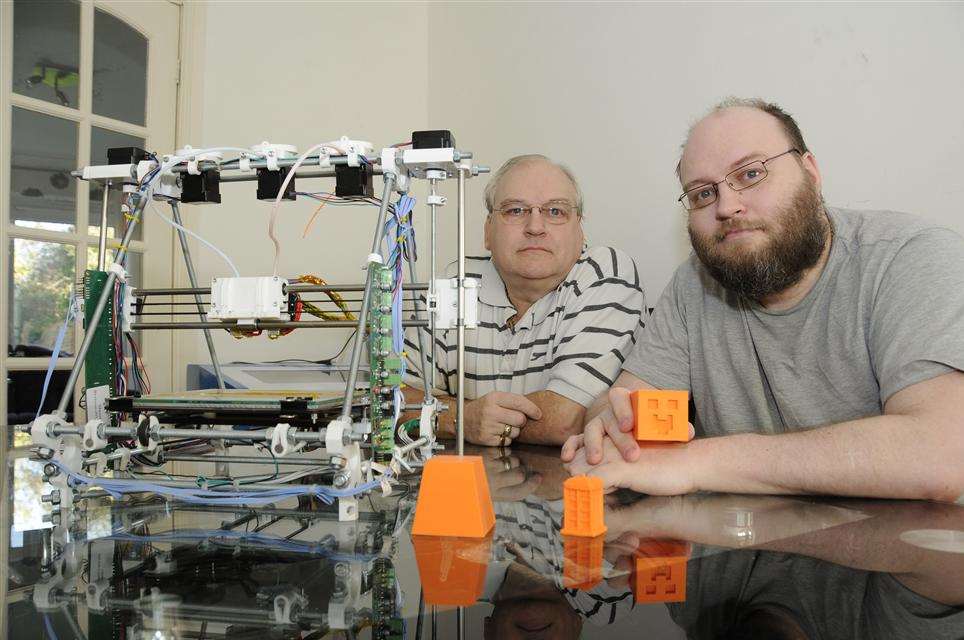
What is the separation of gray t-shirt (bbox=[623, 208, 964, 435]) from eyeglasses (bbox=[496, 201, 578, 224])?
456mm

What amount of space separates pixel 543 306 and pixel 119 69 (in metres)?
1.86

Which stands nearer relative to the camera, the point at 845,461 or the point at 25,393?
the point at 845,461

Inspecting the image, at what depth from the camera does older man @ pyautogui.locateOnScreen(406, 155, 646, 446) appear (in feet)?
5.38

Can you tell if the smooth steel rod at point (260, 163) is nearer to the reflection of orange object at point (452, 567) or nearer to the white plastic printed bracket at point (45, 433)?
the white plastic printed bracket at point (45, 433)

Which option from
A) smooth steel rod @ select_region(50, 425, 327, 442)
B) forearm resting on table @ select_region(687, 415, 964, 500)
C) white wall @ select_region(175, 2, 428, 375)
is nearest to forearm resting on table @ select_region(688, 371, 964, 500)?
forearm resting on table @ select_region(687, 415, 964, 500)

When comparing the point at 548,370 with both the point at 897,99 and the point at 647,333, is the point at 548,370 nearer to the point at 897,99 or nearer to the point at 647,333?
the point at 647,333

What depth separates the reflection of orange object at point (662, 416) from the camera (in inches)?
35.9

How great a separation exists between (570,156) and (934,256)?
1391mm

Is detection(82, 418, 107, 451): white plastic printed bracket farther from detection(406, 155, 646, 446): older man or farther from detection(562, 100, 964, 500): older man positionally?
detection(406, 155, 646, 446): older man

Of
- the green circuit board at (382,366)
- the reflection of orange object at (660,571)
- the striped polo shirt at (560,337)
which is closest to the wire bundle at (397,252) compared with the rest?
the green circuit board at (382,366)

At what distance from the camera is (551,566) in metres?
0.64

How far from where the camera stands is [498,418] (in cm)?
149

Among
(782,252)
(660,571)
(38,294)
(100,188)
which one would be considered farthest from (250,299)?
(100,188)

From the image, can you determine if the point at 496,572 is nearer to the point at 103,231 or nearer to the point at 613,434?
the point at 613,434
